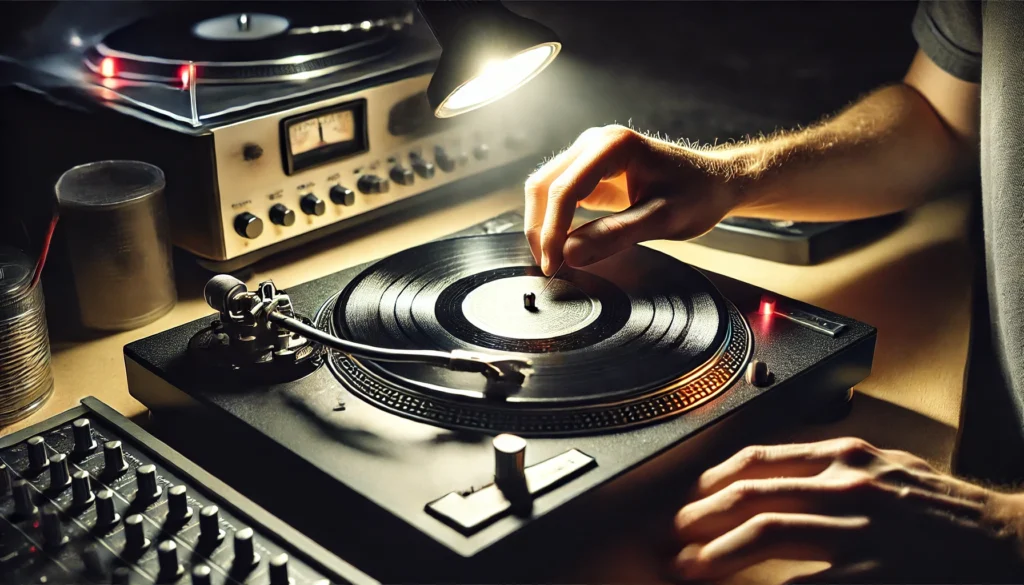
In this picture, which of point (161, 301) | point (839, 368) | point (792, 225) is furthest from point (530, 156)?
point (839, 368)

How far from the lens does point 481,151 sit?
159 cm

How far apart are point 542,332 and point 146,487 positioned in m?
0.41

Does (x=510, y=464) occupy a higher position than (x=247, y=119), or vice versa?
(x=247, y=119)

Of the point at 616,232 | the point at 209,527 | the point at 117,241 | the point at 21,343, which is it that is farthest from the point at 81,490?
the point at 616,232

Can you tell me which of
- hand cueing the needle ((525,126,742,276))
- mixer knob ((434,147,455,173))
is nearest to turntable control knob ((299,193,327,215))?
mixer knob ((434,147,455,173))

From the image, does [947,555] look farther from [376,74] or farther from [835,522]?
[376,74]

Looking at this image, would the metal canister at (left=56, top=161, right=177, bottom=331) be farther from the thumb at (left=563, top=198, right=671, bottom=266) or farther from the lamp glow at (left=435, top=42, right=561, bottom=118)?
the thumb at (left=563, top=198, right=671, bottom=266)

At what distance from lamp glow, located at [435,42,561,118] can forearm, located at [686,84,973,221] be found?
238 millimetres

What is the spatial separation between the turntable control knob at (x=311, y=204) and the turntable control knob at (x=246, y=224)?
0.29 feet

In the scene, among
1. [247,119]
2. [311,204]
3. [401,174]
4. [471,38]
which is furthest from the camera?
[401,174]

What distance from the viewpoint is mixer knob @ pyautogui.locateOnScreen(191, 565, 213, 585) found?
69 cm

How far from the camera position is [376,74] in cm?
142

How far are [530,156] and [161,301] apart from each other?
735 millimetres

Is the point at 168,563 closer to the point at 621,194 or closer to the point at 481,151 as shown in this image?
the point at 621,194
